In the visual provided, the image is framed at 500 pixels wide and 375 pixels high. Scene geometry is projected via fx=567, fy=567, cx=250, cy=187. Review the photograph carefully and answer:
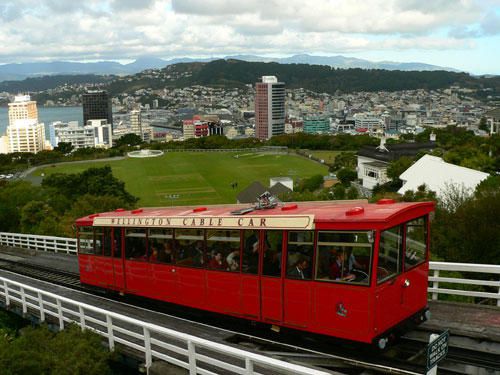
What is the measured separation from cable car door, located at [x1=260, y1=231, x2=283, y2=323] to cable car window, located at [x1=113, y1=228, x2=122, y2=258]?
5297mm

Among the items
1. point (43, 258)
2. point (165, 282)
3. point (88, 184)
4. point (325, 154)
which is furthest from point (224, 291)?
point (325, 154)

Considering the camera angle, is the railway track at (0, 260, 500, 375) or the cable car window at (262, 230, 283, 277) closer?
the railway track at (0, 260, 500, 375)

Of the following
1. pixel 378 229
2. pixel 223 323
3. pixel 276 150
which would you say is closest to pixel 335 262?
pixel 378 229

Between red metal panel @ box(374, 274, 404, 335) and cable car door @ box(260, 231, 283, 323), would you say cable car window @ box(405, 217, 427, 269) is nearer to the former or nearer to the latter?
red metal panel @ box(374, 274, 404, 335)

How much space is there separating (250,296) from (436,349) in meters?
4.88

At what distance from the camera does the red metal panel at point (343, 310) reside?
9078mm

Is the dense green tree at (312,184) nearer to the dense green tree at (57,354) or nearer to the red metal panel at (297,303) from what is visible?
the red metal panel at (297,303)

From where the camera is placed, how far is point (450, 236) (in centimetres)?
1964

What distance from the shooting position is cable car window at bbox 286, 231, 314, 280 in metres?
9.88

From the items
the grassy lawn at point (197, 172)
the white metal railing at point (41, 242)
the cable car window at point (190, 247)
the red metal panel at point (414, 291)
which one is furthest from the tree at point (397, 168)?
the red metal panel at point (414, 291)

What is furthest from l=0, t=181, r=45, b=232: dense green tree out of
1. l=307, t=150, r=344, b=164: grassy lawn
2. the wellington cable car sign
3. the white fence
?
l=307, t=150, r=344, b=164: grassy lawn

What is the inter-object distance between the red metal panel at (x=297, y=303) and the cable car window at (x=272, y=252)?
38 cm

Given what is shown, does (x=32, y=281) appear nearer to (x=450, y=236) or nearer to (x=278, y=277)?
(x=278, y=277)

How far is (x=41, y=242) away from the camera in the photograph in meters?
27.6
